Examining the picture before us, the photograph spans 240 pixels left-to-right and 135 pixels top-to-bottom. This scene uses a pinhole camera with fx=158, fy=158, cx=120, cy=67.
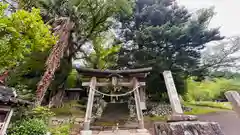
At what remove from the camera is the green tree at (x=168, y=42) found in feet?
38.0

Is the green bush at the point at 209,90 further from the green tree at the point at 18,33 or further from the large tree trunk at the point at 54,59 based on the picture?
the green tree at the point at 18,33

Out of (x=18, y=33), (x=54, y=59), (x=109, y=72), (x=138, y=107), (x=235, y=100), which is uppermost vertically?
(x=54, y=59)

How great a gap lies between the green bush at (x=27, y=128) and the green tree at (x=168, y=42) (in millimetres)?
8334

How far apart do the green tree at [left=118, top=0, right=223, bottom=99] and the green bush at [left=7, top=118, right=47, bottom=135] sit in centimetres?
833

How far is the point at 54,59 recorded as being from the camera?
26.6 ft

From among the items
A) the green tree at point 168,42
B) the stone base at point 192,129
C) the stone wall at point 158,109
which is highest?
the green tree at point 168,42

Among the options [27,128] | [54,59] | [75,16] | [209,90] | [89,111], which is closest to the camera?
[27,128]

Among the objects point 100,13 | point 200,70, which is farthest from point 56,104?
point 200,70

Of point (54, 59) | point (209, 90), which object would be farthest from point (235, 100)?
point (209, 90)

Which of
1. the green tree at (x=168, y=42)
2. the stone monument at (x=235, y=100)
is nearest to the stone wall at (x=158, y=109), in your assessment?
the green tree at (x=168, y=42)

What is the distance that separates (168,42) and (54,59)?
326 inches

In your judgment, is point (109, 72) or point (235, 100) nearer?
point (235, 100)

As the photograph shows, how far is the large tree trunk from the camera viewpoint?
7.39 meters

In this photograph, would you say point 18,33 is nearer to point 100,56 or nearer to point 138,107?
point 138,107
